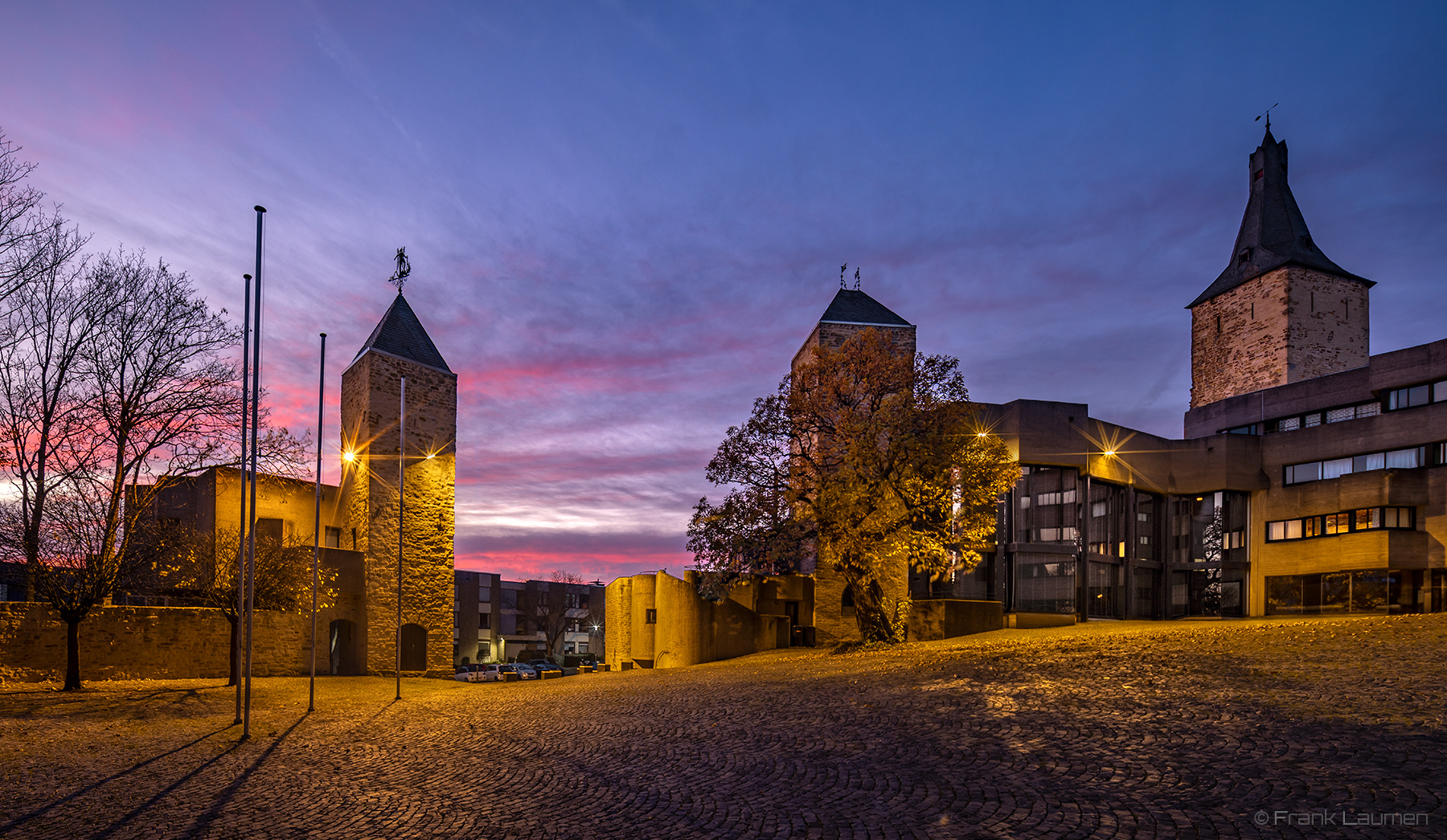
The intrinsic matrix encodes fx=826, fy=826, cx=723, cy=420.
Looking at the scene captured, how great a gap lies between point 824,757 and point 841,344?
29.3 meters

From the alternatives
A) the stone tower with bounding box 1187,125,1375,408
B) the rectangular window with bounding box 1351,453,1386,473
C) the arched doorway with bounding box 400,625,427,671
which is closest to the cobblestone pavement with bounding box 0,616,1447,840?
the arched doorway with bounding box 400,625,427,671

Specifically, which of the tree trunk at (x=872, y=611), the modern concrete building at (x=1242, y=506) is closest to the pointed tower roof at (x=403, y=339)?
the tree trunk at (x=872, y=611)

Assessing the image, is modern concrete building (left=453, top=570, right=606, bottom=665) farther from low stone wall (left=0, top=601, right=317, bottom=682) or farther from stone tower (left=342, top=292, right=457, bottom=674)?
low stone wall (left=0, top=601, right=317, bottom=682)

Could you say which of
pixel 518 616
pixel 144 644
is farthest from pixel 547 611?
pixel 144 644

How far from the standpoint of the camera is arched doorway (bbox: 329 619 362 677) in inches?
1073

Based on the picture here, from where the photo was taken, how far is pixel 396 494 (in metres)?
28.6

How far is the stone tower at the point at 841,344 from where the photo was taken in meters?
31.3

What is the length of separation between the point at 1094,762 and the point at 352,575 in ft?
83.0

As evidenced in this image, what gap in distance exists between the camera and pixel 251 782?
942 centimetres

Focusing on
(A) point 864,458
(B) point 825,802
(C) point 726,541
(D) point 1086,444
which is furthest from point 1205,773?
(D) point 1086,444

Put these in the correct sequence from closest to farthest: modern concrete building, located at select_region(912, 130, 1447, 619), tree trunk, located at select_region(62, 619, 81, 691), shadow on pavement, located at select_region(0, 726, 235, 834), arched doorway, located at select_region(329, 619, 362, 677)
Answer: shadow on pavement, located at select_region(0, 726, 235, 834)
tree trunk, located at select_region(62, 619, 81, 691)
arched doorway, located at select_region(329, 619, 362, 677)
modern concrete building, located at select_region(912, 130, 1447, 619)

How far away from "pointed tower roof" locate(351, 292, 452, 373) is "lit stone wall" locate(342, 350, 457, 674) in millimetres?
587

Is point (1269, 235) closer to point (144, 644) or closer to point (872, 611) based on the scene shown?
point (872, 611)

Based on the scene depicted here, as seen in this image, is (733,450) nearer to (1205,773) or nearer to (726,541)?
(726,541)
